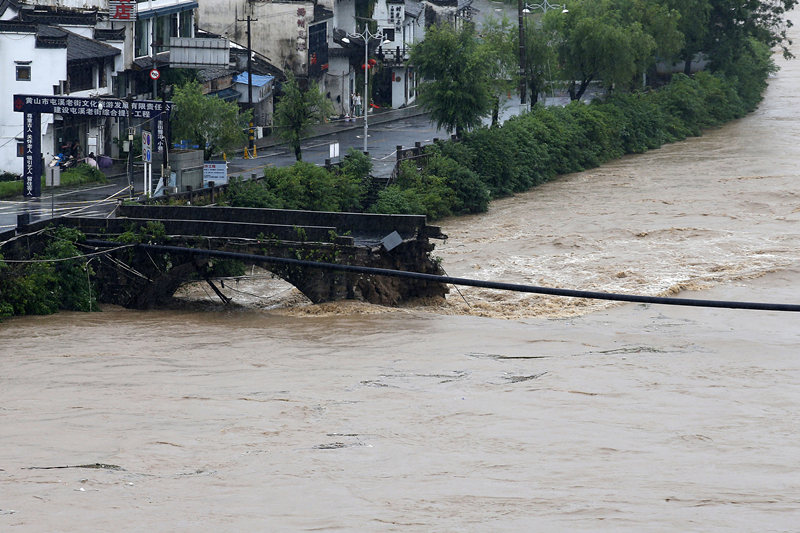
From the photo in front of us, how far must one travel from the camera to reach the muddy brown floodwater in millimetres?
16281

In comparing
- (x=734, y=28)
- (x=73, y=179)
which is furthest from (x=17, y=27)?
(x=734, y=28)

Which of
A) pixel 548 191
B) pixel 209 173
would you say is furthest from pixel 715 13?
pixel 209 173

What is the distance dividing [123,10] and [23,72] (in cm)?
882

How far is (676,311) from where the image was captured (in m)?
31.8

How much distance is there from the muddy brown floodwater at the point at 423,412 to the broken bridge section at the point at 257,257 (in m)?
0.84

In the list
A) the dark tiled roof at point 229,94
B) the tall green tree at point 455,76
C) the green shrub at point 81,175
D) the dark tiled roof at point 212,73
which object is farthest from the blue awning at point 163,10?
the tall green tree at point 455,76

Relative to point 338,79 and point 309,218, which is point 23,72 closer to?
point 309,218

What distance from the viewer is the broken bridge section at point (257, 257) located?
31.0 metres

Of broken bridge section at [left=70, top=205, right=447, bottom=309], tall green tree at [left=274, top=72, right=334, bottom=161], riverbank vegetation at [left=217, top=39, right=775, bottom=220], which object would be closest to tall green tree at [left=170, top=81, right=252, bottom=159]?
tall green tree at [left=274, top=72, right=334, bottom=161]

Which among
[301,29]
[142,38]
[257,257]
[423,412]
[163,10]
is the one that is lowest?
[423,412]

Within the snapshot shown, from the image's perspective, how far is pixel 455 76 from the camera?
5600 cm

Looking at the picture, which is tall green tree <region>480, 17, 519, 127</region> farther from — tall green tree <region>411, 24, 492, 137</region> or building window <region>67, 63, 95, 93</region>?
building window <region>67, 63, 95, 93</region>

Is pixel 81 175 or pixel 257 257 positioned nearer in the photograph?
pixel 257 257

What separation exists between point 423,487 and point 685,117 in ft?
201
